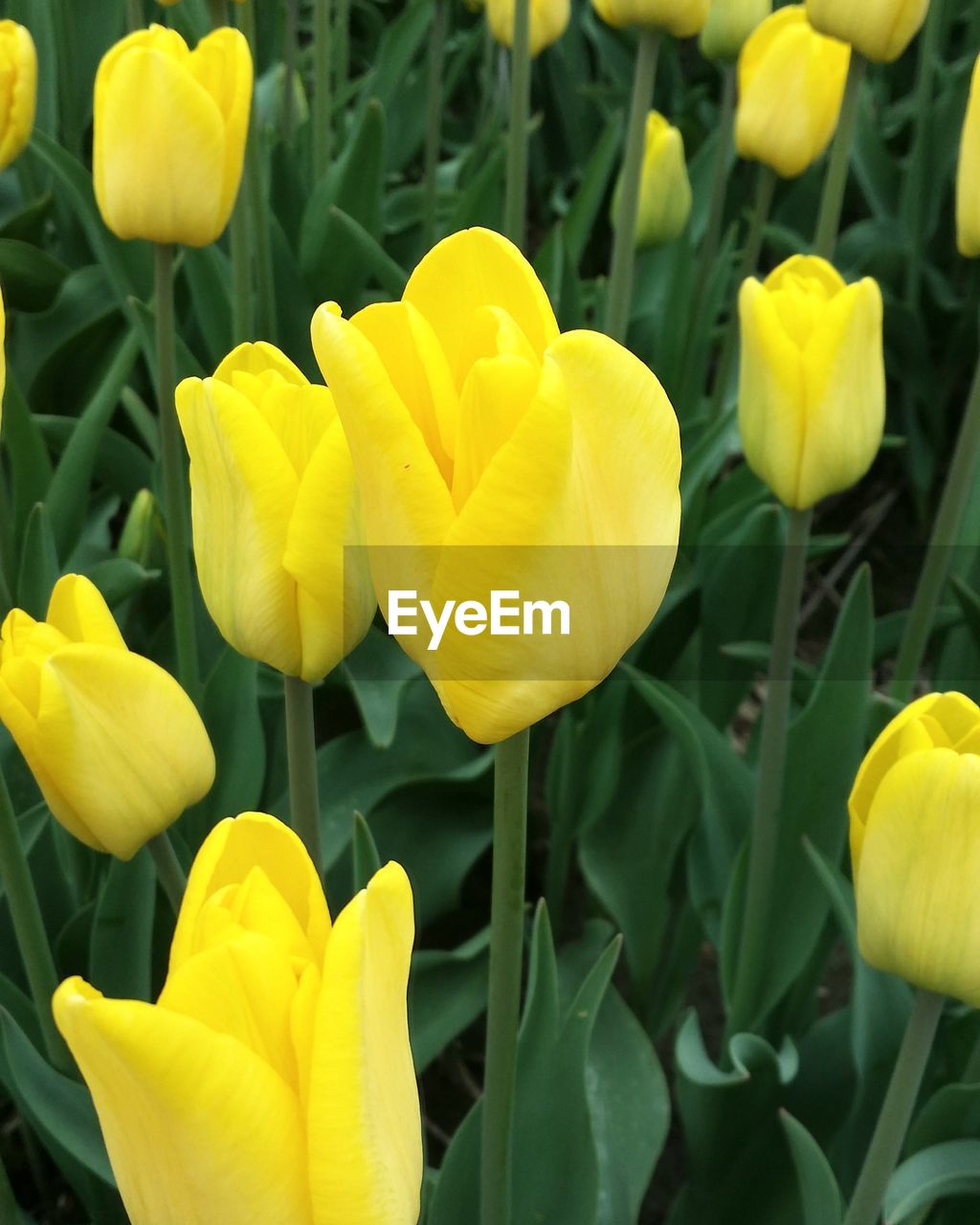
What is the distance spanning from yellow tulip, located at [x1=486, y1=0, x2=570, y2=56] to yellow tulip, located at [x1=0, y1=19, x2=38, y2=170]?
55cm

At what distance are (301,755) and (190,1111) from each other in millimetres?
265

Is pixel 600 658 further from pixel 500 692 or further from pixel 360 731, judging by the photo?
pixel 360 731

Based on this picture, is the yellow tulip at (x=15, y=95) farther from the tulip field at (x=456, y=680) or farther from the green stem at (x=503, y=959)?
the green stem at (x=503, y=959)

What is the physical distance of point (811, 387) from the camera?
0.84 m

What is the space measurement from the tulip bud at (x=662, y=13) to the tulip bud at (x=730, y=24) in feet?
1.12

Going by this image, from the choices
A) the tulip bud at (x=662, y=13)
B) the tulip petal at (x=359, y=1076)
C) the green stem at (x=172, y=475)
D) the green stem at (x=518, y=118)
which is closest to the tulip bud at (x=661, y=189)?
the green stem at (x=518, y=118)

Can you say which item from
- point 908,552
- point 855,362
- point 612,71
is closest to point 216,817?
point 855,362

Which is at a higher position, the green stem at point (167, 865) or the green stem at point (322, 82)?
the green stem at point (322, 82)

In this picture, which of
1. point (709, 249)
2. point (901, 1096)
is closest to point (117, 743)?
point (901, 1096)

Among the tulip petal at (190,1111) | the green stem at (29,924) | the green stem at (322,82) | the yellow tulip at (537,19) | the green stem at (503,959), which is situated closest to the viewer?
the tulip petal at (190,1111)

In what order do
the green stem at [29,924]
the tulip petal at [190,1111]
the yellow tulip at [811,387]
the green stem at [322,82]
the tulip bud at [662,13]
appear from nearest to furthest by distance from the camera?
the tulip petal at [190,1111] < the green stem at [29,924] < the yellow tulip at [811,387] < the tulip bud at [662,13] < the green stem at [322,82]

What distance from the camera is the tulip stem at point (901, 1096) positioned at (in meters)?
0.58

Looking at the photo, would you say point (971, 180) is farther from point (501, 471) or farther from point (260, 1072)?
point (260, 1072)

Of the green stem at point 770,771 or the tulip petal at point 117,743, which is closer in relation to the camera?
the tulip petal at point 117,743
